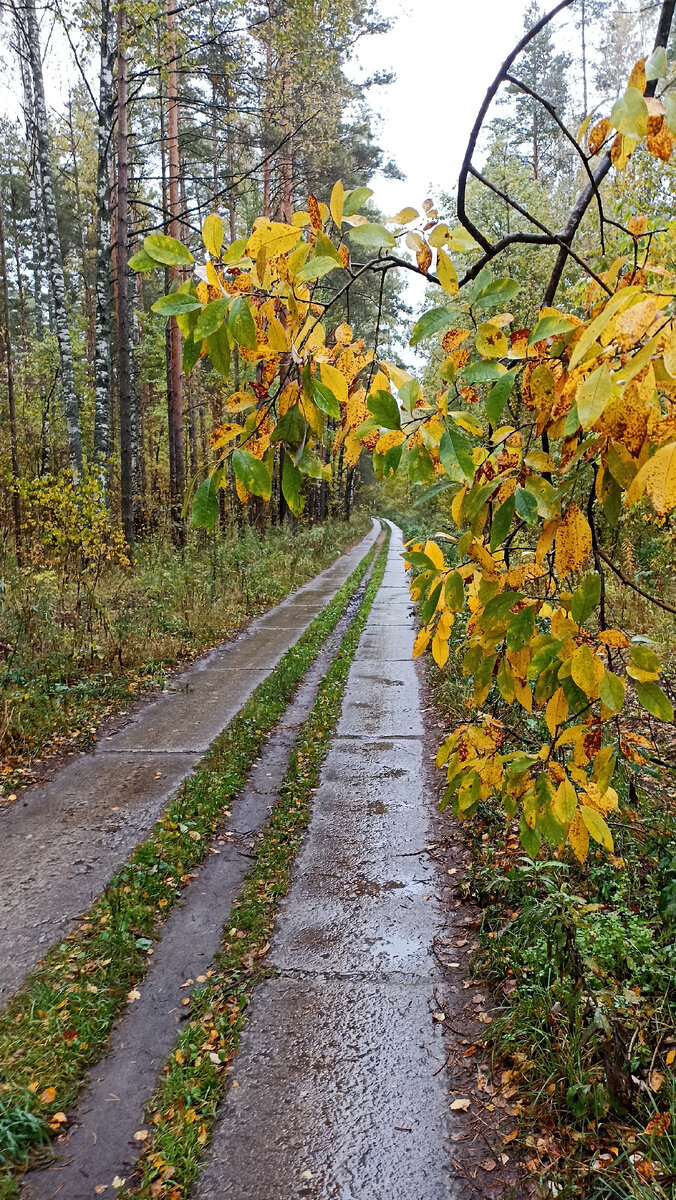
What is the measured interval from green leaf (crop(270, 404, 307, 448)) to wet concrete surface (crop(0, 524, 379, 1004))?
9.60 feet

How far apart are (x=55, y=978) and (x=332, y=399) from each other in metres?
3.01

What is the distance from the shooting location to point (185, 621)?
921 cm

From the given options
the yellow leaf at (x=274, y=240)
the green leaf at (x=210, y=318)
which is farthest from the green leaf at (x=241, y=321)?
the yellow leaf at (x=274, y=240)

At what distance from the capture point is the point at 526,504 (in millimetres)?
1077

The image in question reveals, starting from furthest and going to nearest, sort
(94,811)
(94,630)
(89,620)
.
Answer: (94,630)
(89,620)
(94,811)

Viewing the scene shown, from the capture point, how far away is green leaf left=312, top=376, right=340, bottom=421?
976 mm

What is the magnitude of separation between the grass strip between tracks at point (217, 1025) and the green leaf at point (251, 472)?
7.58 ft

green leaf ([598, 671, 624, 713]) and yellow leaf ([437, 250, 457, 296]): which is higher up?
yellow leaf ([437, 250, 457, 296])

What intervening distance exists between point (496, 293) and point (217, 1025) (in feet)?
9.59

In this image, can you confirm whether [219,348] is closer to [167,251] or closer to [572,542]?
[167,251]

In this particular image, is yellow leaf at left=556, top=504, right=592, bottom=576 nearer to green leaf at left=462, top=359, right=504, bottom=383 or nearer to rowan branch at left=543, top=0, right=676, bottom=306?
green leaf at left=462, top=359, right=504, bottom=383

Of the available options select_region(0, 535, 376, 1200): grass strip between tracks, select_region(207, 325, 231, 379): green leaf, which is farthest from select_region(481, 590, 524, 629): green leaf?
select_region(0, 535, 376, 1200): grass strip between tracks

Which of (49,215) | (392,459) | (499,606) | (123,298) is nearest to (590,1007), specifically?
(499,606)

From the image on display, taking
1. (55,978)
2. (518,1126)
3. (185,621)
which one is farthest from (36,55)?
(518,1126)
